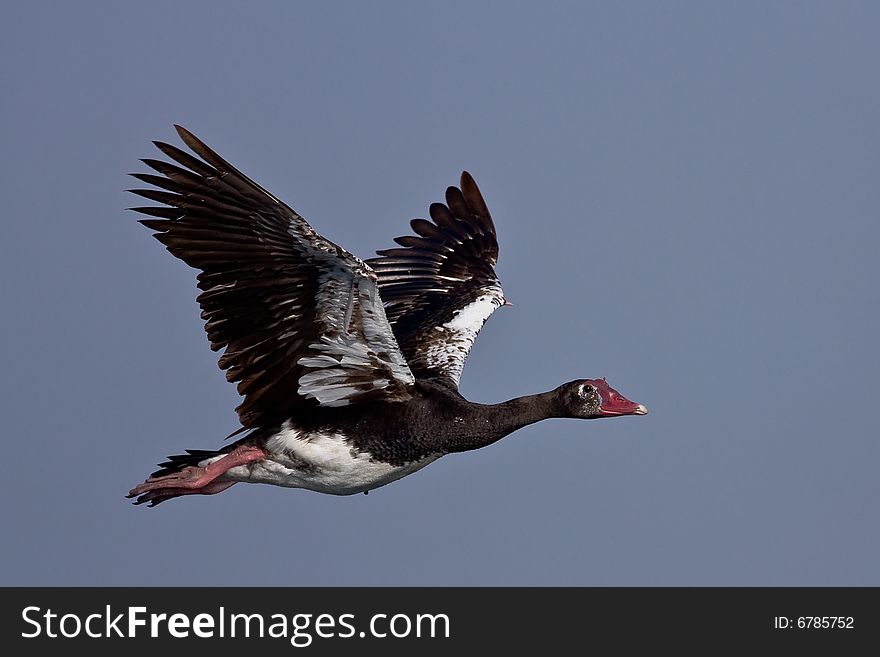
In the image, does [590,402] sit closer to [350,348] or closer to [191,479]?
[350,348]

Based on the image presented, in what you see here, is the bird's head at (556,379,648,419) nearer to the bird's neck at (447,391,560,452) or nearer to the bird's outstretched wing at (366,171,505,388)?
the bird's neck at (447,391,560,452)

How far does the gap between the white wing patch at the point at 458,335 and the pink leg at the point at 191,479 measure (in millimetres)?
2401

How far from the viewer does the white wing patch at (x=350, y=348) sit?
11000mm

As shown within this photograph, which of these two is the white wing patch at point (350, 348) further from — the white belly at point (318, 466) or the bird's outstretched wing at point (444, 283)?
the bird's outstretched wing at point (444, 283)

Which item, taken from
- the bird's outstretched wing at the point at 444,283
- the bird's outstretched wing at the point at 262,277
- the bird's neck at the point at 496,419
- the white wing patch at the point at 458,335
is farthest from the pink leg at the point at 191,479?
the white wing patch at the point at 458,335

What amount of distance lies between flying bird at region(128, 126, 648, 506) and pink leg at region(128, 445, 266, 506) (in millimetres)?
12

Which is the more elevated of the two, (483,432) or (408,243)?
(408,243)

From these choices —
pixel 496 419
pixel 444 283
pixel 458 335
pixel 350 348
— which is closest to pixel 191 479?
pixel 350 348

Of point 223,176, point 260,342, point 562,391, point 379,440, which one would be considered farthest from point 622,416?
point 223,176

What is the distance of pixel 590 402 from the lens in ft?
41.2

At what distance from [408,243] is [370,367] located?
15.1 ft

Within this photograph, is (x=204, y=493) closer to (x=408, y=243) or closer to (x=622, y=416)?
(x=622, y=416)

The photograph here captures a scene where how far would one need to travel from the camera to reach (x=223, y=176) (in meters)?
11.0

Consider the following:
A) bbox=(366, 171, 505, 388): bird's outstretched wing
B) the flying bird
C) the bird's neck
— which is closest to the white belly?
the flying bird
